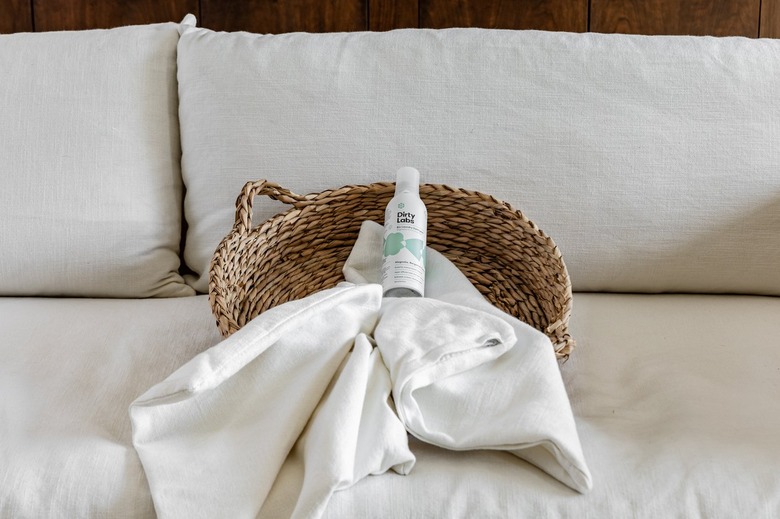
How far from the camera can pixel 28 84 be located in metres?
1.08

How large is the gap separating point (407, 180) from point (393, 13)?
420mm

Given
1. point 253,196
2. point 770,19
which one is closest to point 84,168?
point 253,196

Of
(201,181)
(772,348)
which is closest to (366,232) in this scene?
(201,181)

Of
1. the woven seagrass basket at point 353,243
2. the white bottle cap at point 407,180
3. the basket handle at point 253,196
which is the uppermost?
the white bottle cap at point 407,180

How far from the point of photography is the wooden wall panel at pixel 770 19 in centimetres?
122

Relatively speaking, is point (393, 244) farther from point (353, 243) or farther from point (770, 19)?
point (770, 19)

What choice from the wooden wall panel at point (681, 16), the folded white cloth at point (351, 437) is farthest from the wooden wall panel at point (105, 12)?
the folded white cloth at point (351, 437)

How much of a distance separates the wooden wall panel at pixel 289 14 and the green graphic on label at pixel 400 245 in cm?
49

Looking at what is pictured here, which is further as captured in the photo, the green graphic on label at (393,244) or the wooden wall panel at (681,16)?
the wooden wall panel at (681,16)

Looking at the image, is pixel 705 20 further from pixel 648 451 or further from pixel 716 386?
pixel 648 451

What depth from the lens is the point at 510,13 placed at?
1.25m

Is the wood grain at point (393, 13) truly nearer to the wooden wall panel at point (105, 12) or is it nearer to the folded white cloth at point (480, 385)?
the wooden wall panel at point (105, 12)

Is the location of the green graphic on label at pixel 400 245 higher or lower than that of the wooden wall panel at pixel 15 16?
lower

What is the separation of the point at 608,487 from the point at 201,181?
694 millimetres
